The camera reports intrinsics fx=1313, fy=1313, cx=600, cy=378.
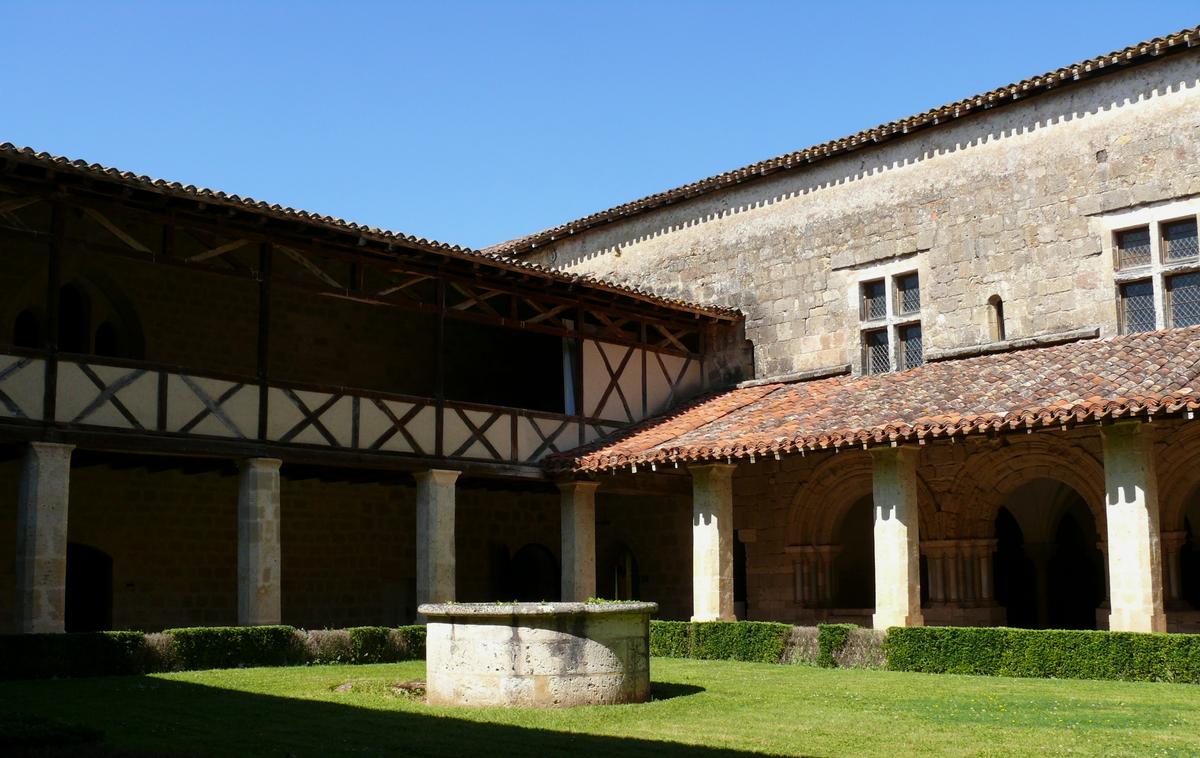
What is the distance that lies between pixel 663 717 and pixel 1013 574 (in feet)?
39.1

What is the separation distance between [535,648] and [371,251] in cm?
777

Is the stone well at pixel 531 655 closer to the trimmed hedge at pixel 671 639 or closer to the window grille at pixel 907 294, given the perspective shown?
the trimmed hedge at pixel 671 639

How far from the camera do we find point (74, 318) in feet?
58.8

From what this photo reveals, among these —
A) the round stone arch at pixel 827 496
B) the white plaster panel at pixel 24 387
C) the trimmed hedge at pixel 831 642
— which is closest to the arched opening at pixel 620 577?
the round stone arch at pixel 827 496

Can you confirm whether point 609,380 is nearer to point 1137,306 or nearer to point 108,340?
point 108,340

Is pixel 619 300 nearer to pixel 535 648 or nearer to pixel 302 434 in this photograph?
pixel 302 434

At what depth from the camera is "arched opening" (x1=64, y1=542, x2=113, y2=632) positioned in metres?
17.7

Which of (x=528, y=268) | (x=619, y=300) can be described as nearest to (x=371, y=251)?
(x=528, y=268)

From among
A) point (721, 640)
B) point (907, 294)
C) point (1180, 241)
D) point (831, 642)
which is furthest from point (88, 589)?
point (1180, 241)

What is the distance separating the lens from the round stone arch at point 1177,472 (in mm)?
15672

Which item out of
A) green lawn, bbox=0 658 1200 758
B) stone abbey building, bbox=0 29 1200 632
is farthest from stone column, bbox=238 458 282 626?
green lawn, bbox=0 658 1200 758

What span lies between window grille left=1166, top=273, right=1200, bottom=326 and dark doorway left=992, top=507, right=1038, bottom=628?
14.6 ft

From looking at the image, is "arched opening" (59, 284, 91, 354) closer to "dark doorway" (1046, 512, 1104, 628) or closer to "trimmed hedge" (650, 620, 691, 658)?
"trimmed hedge" (650, 620, 691, 658)

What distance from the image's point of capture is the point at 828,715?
982 centimetres
